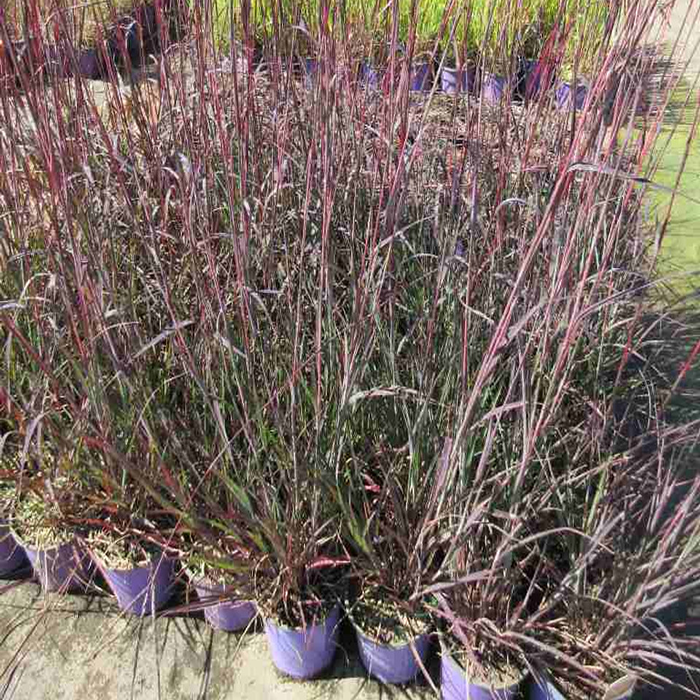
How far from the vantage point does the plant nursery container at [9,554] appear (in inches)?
65.2

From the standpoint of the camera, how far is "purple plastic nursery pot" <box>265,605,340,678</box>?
1392 millimetres

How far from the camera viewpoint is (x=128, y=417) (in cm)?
149

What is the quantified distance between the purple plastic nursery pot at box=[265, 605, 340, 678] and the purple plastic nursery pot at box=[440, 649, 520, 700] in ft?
0.74

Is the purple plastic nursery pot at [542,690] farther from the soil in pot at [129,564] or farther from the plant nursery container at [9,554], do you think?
the plant nursery container at [9,554]

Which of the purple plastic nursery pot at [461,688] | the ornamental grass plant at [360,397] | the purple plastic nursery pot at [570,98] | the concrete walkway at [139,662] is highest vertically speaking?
the purple plastic nursery pot at [570,98]

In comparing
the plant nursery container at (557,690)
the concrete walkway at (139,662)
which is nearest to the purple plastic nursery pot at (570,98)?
the plant nursery container at (557,690)

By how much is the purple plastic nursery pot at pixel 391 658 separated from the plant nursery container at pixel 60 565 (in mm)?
607

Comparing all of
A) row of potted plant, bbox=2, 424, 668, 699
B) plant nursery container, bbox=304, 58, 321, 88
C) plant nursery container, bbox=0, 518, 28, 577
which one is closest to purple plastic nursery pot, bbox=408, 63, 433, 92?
plant nursery container, bbox=304, 58, 321, 88

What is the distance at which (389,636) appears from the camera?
4.56 ft

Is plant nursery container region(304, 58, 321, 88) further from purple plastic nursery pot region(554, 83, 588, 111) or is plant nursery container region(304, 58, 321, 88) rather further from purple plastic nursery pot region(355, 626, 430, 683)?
purple plastic nursery pot region(355, 626, 430, 683)

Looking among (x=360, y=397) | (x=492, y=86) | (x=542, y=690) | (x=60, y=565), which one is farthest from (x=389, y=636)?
(x=492, y=86)

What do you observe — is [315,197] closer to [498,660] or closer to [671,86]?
[671,86]

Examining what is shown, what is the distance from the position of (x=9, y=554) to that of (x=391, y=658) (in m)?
0.92

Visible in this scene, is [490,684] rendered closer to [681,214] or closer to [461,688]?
[461,688]
